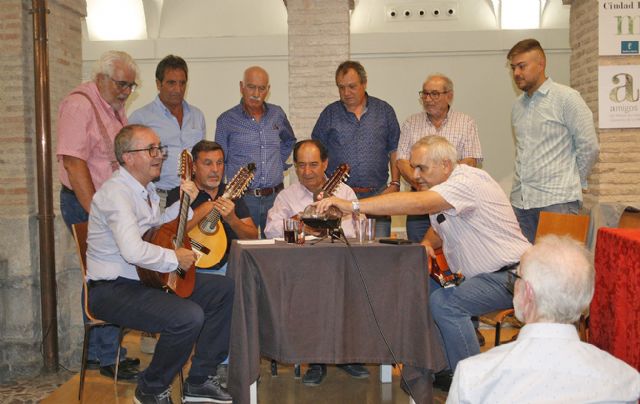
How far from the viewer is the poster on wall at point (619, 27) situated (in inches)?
233

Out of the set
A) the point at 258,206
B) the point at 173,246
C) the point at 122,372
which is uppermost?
the point at 258,206

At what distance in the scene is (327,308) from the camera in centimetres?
362

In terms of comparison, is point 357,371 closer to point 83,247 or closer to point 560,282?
point 83,247

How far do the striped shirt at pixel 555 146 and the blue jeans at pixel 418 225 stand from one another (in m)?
0.66

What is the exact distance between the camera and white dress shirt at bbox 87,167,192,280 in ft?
11.8

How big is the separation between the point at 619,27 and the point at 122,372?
465cm

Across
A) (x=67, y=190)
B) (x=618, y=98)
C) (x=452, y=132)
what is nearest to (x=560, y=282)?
(x=452, y=132)

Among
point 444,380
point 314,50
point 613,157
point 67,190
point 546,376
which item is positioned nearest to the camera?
point 546,376

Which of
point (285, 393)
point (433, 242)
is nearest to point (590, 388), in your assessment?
point (433, 242)

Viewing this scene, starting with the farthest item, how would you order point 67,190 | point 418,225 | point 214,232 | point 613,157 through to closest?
1. point 613,157
2. point 418,225
3. point 67,190
4. point 214,232

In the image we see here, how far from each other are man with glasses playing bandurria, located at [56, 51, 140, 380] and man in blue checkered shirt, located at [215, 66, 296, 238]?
856 mm

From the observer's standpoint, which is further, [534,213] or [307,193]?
[534,213]

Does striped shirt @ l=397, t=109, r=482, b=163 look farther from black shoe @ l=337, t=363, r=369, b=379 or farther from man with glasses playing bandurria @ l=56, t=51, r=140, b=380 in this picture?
man with glasses playing bandurria @ l=56, t=51, r=140, b=380

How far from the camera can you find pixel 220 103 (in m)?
10.3
